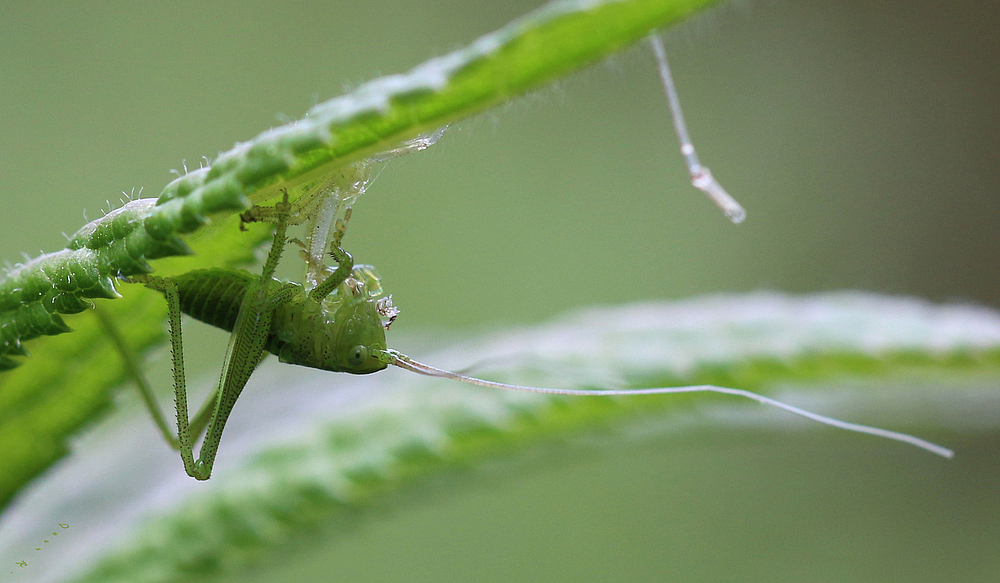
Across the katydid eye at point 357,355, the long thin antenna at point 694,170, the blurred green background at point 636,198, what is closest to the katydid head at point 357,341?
the katydid eye at point 357,355

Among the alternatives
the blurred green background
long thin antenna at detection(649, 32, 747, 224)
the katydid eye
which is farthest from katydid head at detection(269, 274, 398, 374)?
the blurred green background

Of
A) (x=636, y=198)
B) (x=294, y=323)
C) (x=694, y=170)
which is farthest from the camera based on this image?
(x=636, y=198)

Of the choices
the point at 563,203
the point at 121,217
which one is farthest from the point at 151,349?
the point at 563,203

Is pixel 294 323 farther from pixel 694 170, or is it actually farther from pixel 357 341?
pixel 694 170

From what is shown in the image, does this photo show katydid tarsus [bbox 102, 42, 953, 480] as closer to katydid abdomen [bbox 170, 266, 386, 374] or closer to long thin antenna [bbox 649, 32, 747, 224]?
katydid abdomen [bbox 170, 266, 386, 374]

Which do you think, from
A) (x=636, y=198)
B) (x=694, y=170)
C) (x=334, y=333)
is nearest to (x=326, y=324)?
(x=334, y=333)

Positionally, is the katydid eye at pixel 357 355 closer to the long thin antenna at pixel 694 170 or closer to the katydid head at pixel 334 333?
the katydid head at pixel 334 333

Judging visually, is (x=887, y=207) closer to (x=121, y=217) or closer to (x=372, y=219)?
(x=372, y=219)
